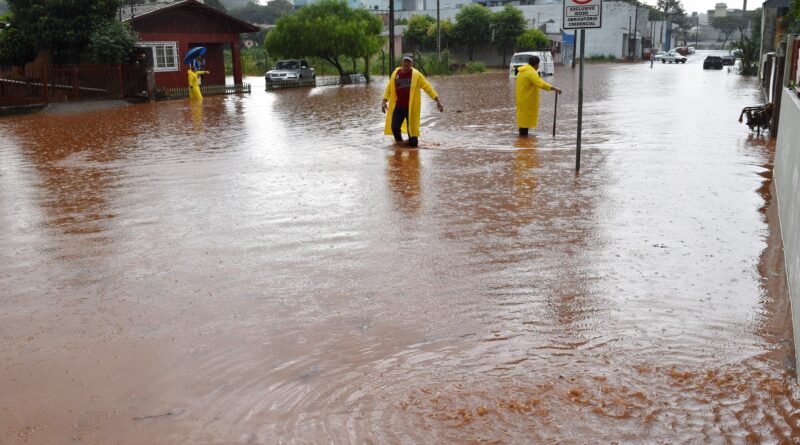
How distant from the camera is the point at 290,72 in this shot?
38656mm

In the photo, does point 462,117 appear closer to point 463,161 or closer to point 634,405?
point 463,161

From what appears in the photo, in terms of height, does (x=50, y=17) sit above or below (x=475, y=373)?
above

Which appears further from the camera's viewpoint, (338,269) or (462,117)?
(462,117)

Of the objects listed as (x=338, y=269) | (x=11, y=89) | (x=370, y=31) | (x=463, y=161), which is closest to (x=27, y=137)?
(x=11, y=89)

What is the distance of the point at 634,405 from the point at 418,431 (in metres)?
1.08

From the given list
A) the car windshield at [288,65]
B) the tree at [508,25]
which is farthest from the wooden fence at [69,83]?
the tree at [508,25]

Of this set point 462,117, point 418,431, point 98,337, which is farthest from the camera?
point 462,117

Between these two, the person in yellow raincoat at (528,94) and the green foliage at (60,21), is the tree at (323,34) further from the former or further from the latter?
the person in yellow raincoat at (528,94)

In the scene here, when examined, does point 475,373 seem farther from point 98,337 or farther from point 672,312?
point 98,337

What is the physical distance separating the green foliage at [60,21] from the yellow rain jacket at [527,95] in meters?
19.3

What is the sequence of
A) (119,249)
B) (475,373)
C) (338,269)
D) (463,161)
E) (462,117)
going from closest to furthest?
(475,373)
(338,269)
(119,249)
(463,161)
(462,117)

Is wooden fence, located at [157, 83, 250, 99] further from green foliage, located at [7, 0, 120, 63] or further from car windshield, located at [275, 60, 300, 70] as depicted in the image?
car windshield, located at [275, 60, 300, 70]

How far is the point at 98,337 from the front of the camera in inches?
184

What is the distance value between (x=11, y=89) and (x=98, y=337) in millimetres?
22159
